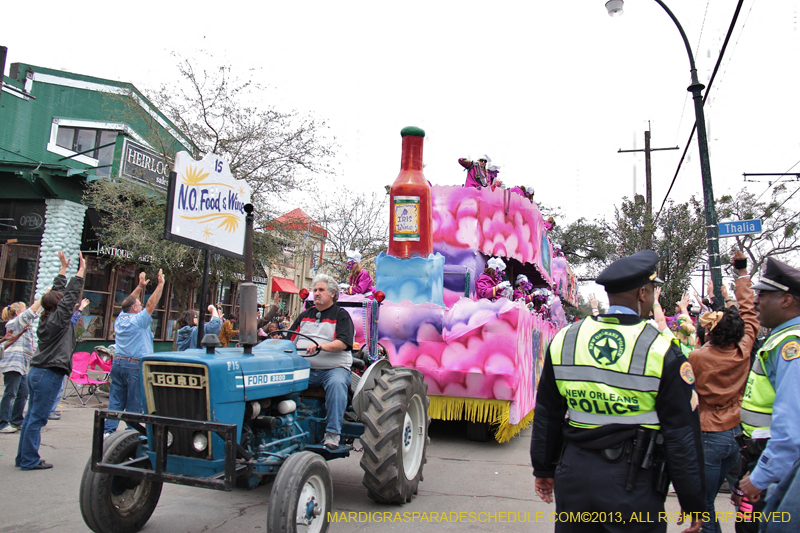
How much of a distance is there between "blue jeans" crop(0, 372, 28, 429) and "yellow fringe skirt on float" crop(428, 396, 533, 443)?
517cm

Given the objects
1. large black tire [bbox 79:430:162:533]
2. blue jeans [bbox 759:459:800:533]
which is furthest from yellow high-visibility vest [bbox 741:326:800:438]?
large black tire [bbox 79:430:162:533]

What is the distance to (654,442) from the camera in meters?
2.31

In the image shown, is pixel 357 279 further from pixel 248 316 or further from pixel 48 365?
pixel 248 316

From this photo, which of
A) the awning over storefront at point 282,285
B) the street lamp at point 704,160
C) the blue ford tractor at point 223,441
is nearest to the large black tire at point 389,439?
the blue ford tractor at point 223,441

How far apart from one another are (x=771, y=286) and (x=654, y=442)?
44.6 inches

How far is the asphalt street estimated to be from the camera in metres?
4.32

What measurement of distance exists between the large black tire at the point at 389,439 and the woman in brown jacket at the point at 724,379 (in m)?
2.27

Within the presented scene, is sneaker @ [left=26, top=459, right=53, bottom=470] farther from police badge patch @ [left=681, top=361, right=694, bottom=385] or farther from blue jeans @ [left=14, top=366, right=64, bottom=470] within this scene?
police badge patch @ [left=681, top=361, right=694, bottom=385]

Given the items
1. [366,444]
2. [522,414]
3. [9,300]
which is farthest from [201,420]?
[9,300]

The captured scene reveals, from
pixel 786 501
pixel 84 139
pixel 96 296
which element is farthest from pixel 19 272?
pixel 786 501

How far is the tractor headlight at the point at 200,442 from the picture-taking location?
11.8ft

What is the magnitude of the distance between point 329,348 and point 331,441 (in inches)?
29.5

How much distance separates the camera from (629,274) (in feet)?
8.40

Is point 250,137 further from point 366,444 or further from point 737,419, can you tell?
point 737,419
